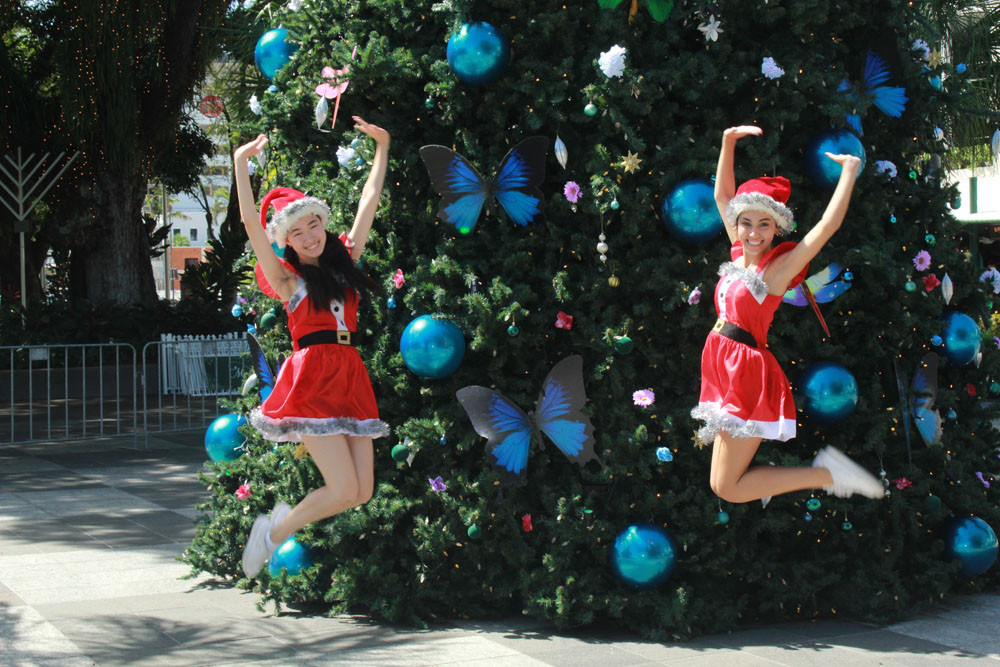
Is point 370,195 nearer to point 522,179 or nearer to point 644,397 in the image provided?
point 522,179

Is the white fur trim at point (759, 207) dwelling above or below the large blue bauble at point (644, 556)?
above

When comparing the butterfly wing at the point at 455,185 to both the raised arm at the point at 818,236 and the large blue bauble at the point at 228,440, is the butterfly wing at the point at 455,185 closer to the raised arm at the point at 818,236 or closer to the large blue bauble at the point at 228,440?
the raised arm at the point at 818,236

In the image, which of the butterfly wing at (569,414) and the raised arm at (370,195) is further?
the butterfly wing at (569,414)

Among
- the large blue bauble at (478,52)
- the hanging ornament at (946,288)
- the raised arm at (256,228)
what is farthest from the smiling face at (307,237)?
the hanging ornament at (946,288)

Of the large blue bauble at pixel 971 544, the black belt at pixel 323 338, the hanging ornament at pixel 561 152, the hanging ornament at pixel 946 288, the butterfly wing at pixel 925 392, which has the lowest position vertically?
the large blue bauble at pixel 971 544

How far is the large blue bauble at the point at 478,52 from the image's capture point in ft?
17.7

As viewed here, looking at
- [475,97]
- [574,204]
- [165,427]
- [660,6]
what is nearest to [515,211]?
[574,204]

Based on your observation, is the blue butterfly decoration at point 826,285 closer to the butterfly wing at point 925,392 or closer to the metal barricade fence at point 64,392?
the butterfly wing at point 925,392

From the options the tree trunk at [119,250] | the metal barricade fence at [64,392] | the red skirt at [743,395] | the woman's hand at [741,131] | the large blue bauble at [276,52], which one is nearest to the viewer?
the woman's hand at [741,131]

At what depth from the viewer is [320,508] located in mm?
4738

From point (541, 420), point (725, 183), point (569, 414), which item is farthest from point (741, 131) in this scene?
point (541, 420)

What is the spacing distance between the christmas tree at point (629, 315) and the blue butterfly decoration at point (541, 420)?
0.32ft

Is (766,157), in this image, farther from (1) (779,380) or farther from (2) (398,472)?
(2) (398,472)

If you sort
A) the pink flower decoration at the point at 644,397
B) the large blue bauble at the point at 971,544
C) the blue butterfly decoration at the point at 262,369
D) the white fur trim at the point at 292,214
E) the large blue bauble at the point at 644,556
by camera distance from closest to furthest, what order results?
the white fur trim at the point at 292,214 → the large blue bauble at the point at 644,556 → the pink flower decoration at the point at 644,397 → the large blue bauble at the point at 971,544 → the blue butterfly decoration at the point at 262,369
